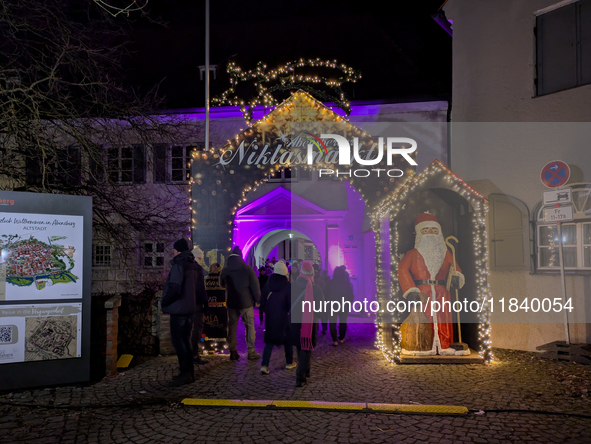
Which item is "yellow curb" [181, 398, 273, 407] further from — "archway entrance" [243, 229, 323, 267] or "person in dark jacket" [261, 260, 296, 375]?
"archway entrance" [243, 229, 323, 267]

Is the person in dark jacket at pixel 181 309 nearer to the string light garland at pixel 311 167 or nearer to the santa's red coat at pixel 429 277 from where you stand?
→ the string light garland at pixel 311 167

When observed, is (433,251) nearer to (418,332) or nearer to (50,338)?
(418,332)

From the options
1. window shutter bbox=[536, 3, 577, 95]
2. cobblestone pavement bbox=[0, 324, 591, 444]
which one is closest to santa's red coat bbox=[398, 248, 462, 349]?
cobblestone pavement bbox=[0, 324, 591, 444]

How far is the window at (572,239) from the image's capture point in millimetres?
9320

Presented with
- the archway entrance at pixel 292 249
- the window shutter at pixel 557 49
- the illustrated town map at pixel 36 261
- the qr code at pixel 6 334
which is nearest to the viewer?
the qr code at pixel 6 334

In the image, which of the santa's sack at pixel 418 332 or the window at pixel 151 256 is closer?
the santa's sack at pixel 418 332

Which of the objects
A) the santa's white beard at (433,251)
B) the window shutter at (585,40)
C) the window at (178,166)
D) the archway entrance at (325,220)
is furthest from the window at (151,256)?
the window shutter at (585,40)

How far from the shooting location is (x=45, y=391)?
6.73m

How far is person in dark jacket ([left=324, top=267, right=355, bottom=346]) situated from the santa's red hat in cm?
285

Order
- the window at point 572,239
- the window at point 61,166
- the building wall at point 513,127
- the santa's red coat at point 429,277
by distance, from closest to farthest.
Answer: the santa's red coat at point 429,277
the window at point 61,166
the window at point 572,239
the building wall at point 513,127

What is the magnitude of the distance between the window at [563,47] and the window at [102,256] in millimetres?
15694

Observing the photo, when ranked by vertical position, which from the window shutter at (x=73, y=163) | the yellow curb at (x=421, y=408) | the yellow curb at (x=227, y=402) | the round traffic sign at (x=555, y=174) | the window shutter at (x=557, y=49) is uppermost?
the window shutter at (x=557, y=49)

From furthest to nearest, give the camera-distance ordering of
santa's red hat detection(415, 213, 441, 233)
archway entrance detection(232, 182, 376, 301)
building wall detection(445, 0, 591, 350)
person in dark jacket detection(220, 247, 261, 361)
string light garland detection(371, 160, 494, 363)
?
archway entrance detection(232, 182, 376, 301), building wall detection(445, 0, 591, 350), person in dark jacket detection(220, 247, 261, 361), santa's red hat detection(415, 213, 441, 233), string light garland detection(371, 160, 494, 363)

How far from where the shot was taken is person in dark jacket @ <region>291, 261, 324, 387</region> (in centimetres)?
705
